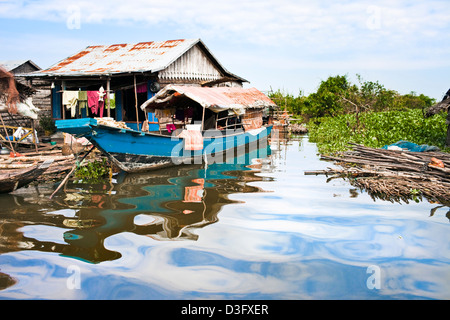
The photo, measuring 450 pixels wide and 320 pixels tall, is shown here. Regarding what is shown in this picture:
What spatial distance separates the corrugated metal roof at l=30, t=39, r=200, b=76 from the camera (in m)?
14.7

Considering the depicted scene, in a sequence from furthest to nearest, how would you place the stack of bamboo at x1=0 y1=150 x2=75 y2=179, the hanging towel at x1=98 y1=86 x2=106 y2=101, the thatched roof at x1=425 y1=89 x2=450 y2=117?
the hanging towel at x1=98 y1=86 x2=106 y2=101 < the thatched roof at x1=425 y1=89 x2=450 y2=117 < the stack of bamboo at x1=0 y1=150 x2=75 y2=179

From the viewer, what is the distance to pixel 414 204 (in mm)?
7422

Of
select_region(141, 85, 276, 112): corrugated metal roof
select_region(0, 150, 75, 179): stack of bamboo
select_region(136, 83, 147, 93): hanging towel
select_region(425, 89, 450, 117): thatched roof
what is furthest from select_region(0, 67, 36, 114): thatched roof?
select_region(425, 89, 450, 117): thatched roof

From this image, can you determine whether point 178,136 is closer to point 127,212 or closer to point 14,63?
point 127,212

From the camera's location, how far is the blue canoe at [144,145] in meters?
8.74

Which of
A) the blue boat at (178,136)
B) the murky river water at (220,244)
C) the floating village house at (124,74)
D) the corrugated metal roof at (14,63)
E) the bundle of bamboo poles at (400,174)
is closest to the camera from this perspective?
the murky river water at (220,244)

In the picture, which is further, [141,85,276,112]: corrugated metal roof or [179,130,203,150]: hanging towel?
[141,85,276,112]: corrugated metal roof

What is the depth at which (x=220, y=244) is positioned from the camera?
5.47m

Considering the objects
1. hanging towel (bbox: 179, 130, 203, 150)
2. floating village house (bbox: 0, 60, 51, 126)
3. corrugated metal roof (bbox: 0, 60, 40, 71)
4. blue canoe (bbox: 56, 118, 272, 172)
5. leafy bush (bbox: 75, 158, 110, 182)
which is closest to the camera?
blue canoe (bbox: 56, 118, 272, 172)

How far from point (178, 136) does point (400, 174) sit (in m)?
5.97

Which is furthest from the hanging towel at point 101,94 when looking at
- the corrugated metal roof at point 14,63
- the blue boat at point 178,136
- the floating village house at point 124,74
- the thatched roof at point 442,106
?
the corrugated metal roof at point 14,63

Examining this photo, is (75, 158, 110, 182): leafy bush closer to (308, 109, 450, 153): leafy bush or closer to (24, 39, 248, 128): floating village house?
(24, 39, 248, 128): floating village house

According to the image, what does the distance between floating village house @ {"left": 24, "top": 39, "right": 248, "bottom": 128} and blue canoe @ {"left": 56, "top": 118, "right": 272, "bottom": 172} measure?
365 cm

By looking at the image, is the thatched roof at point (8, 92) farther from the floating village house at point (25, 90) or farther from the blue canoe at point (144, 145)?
the blue canoe at point (144, 145)
